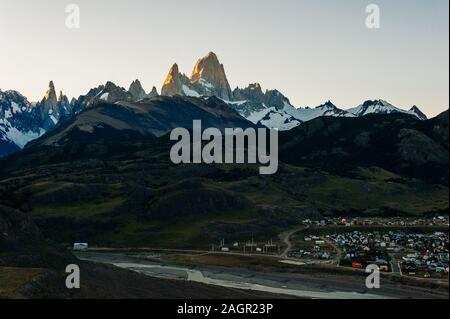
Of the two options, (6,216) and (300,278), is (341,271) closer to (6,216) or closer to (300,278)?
(300,278)

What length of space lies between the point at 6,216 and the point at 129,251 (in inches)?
3178
